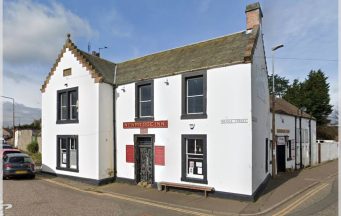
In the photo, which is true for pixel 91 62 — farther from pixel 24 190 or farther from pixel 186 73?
pixel 24 190

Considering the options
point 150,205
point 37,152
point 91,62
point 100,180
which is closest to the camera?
point 150,205

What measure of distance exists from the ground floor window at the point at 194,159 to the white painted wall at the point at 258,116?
2141 mm

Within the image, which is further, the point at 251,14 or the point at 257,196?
the point at 251,14

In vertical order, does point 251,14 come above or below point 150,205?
above

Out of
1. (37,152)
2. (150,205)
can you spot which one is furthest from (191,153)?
(37,152)

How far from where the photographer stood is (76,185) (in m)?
16.5

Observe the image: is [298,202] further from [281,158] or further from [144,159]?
[281,158]

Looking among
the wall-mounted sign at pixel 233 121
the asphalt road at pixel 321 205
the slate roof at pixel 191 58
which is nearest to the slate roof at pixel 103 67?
the slate roof at pixel 191 58

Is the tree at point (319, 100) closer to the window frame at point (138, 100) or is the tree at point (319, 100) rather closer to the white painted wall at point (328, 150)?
the white painted wall at point (328, 150)

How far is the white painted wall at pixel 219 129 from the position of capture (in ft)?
41.4

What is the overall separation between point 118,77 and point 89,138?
12.7 feet

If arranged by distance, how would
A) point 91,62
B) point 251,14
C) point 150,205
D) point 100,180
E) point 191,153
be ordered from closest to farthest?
point 150,205
point 191,153
point 251,14
point 100,180
point 91,62

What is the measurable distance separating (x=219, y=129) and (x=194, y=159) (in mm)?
1926

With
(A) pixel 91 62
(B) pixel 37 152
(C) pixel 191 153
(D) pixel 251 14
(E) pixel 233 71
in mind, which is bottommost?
(B) pixel 37 152
